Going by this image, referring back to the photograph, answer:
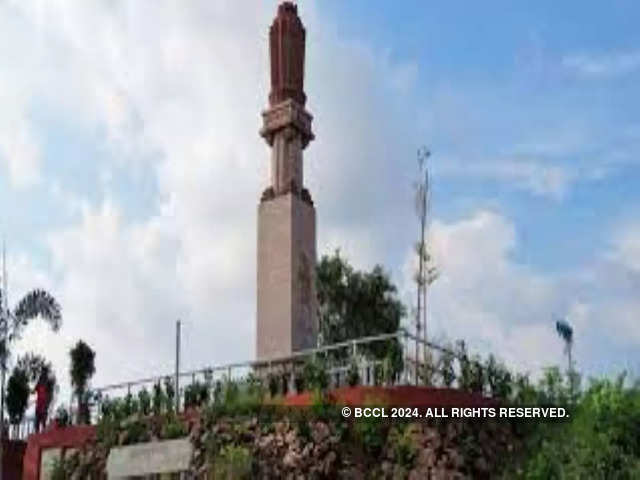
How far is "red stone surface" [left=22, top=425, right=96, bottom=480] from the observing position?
1988 centimetres

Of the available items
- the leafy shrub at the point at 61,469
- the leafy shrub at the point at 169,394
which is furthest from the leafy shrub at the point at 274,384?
the leafy shrub at the point at 61,469

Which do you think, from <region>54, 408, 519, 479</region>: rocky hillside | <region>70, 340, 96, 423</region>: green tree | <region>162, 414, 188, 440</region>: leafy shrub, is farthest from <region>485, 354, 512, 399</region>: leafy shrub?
<region>70, 340, 96, 423</region>: green tree

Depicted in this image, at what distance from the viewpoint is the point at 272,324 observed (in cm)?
2097

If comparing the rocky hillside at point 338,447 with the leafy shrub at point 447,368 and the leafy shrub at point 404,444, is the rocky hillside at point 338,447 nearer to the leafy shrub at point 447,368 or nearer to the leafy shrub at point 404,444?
the leafy shrub at point 404,444

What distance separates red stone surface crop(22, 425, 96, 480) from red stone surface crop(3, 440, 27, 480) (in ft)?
8.49

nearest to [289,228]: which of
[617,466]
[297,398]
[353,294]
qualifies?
[297,398]

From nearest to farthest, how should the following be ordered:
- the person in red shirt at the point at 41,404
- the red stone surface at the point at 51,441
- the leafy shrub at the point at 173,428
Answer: the leafy shrub at the point at 173,428 → the red stone surface at the point at 51,441 → the person in red shirt at the point at 41,404

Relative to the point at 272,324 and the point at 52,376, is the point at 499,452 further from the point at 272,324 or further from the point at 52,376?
the point at 52,376

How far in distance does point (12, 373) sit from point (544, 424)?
1174 cm

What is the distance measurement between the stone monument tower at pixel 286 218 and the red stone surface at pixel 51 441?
353 centimetres

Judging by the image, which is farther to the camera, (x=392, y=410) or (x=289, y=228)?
(x=289, y=228)

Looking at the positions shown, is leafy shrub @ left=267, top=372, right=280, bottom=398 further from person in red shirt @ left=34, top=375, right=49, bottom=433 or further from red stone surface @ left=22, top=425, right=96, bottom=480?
person in red shirt @ left=34, top=375, right=49, bottom=433

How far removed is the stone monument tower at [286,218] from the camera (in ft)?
68.6

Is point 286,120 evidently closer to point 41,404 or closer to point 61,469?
point 41,404
